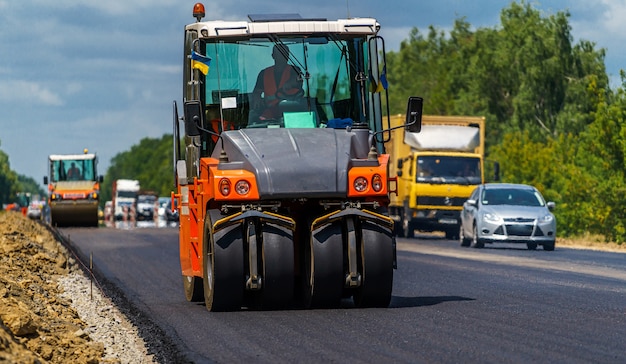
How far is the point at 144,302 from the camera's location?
17.8 metres

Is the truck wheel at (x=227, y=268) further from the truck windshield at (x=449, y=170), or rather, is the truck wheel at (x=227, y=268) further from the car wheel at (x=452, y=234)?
the car wheel at (x=452, y=234)

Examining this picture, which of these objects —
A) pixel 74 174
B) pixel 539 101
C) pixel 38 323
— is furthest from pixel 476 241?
pixel 539 101

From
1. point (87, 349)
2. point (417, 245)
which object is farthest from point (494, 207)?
point (87, 349)

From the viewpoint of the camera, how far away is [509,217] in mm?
34094

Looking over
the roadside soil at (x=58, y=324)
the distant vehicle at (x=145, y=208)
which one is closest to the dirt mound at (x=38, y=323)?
the roadside soil at (x=58, y=324)

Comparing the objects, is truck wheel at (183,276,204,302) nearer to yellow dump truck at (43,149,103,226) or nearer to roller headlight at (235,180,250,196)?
roller headlight at (235,180,250,196)

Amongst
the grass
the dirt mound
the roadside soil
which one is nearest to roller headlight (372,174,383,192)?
the roadside soil

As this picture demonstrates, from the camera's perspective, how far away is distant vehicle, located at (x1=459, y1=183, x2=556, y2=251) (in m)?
34.0

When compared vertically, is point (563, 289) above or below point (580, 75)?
below

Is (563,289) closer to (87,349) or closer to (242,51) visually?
(242,51)

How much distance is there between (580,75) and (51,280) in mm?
61133

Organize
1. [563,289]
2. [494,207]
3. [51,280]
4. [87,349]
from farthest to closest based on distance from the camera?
[494,207] → [51,280] → [563,289] → [87,349]

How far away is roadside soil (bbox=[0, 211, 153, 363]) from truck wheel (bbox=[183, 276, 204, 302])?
101cm

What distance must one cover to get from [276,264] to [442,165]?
28.7m
